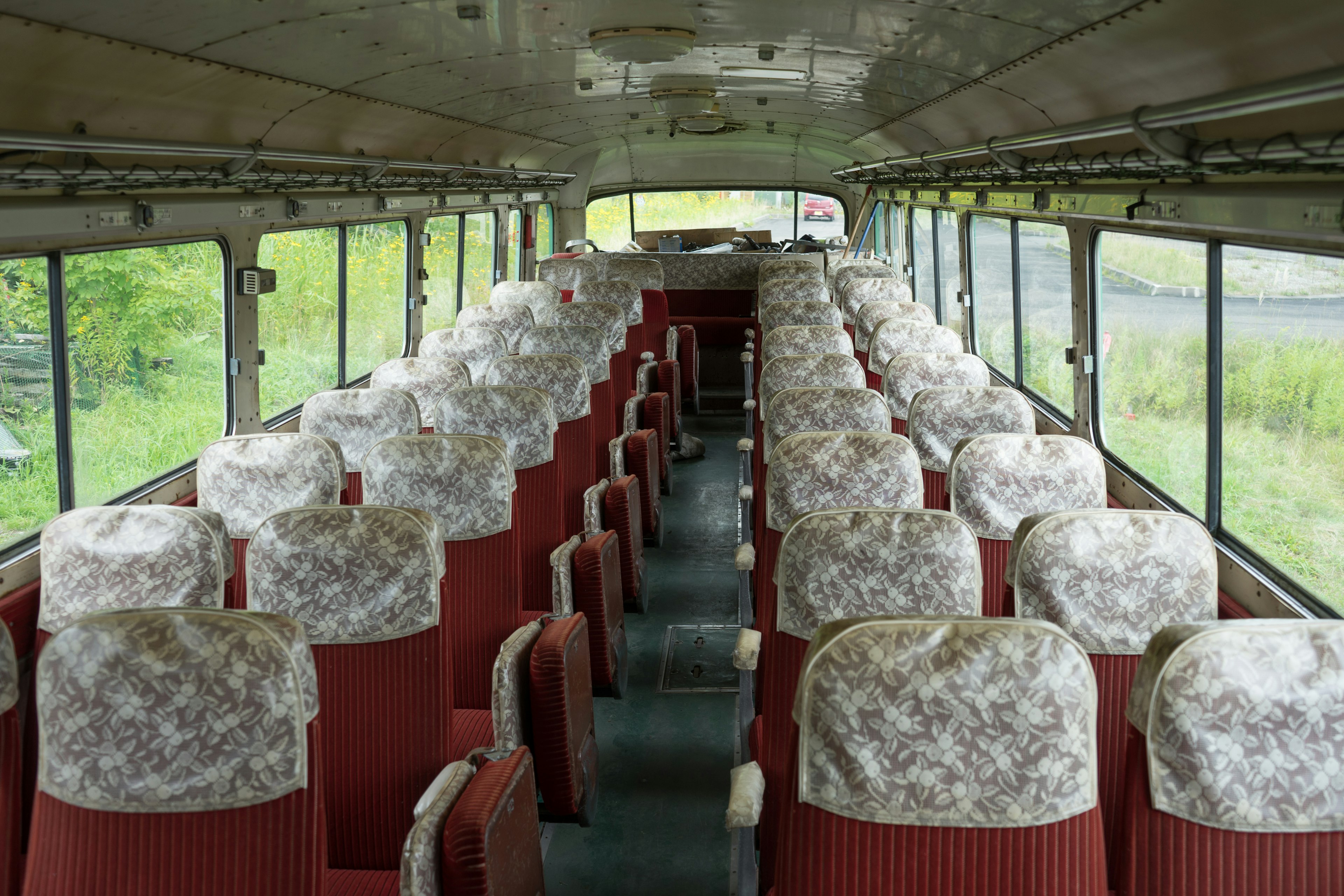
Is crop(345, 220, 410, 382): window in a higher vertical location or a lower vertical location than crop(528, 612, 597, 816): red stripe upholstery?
higher

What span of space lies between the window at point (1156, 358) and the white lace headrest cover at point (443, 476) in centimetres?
285

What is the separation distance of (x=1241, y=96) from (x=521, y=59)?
156 inches

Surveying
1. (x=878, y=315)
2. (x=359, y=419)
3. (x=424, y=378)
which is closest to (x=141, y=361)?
(x=359, y=419)

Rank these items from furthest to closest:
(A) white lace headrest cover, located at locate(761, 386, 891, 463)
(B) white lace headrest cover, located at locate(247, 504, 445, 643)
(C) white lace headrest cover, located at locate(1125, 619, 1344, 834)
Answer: (A) white lace headrest cover, located at locate(761, 386, 891, 463), (B) white lace headrest cover, located at locate(247, 504, 445, 643), (C) white lace headrest cover, located at locate(1125, 619, 1344, 834)

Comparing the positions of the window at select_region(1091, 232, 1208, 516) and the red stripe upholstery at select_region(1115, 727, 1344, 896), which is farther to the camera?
the window at select_region(1091, 232, 1208, 516)

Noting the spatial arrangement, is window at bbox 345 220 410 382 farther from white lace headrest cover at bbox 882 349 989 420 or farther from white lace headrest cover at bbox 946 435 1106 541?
white lace headrest cover at bbox 946 435 1106 541

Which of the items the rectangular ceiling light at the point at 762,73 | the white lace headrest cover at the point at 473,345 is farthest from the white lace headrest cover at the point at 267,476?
the rectangular ceiling light at the point at 762,73

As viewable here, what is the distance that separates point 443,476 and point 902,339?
3.57 m

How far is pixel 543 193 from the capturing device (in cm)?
1278

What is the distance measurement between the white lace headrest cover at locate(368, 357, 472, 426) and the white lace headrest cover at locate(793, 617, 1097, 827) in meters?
4.04

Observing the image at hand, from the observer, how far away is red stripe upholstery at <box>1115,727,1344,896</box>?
1.67 metres

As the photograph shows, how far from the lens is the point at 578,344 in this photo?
6242 millimetres

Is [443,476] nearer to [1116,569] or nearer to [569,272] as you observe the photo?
[1116,569]

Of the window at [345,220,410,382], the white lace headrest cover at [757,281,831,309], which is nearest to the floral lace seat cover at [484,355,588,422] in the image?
the window at [345,220,410,382]
